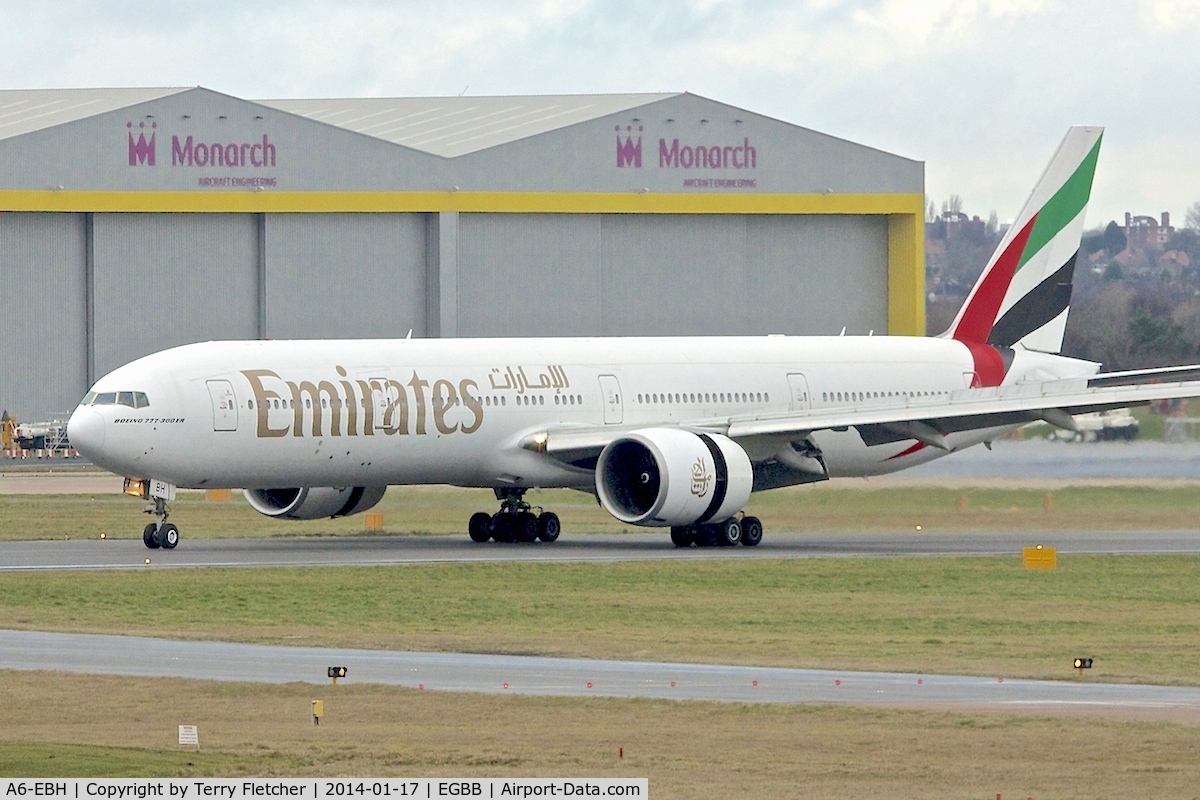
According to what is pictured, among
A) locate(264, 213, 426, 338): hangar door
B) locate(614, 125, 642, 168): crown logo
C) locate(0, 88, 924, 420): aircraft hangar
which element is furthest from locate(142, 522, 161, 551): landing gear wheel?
locate(614, 125, 642, 168): crown logo

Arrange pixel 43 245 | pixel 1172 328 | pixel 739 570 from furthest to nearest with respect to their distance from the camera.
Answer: pixel 1172 328 → pixel 43 245 → pixel 739 570

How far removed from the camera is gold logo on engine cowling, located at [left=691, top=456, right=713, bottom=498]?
41.0 m

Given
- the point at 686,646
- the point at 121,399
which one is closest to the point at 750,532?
the point at 121,399

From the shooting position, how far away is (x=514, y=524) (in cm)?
4434

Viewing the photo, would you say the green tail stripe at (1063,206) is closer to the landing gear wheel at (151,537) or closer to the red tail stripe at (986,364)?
the red tail stripe at (986,364)

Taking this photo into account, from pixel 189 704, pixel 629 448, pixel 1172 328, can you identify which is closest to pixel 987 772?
pixel 189 704

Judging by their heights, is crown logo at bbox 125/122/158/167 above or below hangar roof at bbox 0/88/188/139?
below

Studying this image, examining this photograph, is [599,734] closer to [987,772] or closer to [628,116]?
[987,772]

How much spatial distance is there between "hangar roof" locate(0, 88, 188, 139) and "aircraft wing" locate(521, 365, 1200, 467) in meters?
46.0

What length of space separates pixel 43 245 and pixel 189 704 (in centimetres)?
6632

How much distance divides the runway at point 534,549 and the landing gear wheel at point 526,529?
443mm

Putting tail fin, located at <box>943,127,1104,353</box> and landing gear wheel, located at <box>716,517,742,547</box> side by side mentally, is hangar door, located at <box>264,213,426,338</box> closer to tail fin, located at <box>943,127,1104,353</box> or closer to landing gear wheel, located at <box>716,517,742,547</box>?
tail fin, located at <box>943,127,1104,353</box>

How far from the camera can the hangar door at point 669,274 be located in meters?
87.0

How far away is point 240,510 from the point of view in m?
55.7
